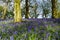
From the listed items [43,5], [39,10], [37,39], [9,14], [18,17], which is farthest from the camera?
[39,10]

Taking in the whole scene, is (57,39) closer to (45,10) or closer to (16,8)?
(16,8)

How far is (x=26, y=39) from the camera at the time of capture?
3.82 meters

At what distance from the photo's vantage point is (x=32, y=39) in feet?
12.3

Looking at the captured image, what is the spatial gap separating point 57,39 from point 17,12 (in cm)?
915

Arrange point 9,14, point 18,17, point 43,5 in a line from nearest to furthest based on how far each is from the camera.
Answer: point 18,17 → point 9,14 → point 43,5

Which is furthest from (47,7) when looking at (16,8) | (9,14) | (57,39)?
(57,39)

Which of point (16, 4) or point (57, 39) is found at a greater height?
point (16, 4)

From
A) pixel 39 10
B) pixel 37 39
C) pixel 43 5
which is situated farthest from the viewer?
pixel 39 10

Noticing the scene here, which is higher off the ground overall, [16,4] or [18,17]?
[16,4]

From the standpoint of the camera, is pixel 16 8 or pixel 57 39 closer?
pixel 57 39

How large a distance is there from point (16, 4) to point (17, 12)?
0.58 metres

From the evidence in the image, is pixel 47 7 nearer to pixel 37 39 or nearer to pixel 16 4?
pixel 16 4

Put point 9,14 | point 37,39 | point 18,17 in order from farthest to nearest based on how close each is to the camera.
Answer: point 9,14
point 18,17
point 37,39

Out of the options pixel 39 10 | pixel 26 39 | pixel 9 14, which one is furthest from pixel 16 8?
pixel 39 10
